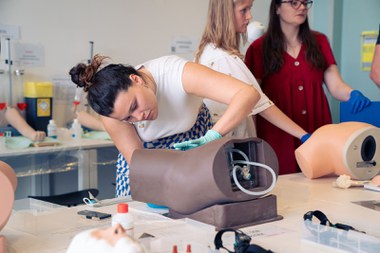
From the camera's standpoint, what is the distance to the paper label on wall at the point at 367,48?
4.13 metres

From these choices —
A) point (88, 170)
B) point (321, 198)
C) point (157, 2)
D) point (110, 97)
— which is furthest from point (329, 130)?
point (157, 2)

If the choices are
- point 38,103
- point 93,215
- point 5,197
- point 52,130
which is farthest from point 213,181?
point 38,103

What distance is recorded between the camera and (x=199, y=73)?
1.66 metres

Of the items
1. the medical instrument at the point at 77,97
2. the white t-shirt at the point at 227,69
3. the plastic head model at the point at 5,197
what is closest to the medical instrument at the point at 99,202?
the plastic head model at the point at 5,197

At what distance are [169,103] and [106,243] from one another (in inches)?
36.9

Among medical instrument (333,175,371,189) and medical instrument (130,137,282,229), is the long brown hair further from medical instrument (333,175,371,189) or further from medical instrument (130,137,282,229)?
medical instrument (130,137,282,229)

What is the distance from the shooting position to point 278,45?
8.13 feet

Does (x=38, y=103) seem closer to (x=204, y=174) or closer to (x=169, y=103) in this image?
(x=169, y=103)

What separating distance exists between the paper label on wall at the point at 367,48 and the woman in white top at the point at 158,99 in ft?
8.84

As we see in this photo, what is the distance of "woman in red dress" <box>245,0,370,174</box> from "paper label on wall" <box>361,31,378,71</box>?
5.77 ft

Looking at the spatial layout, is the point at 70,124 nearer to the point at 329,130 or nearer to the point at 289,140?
the point at 289,140

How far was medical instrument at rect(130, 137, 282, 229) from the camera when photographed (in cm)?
133

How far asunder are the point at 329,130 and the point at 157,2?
268cm

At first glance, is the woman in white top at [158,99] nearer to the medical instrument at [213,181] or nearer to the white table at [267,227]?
the medical instrument at [213,181]
